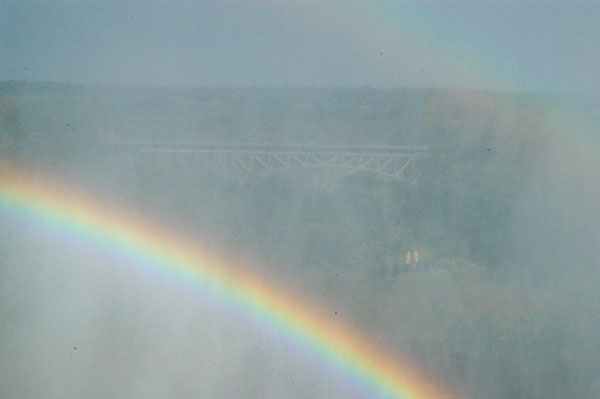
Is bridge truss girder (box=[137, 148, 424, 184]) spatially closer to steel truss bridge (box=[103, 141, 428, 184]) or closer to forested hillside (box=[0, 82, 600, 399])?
steel truss bridge (box=[103, 141, 428, 184])

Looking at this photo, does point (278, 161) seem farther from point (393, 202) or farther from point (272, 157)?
point (393, 202)

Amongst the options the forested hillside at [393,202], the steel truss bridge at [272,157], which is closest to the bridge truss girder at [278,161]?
the steel truss bridge at [272,157]

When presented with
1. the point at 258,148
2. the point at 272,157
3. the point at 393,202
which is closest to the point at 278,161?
the point at 272,157

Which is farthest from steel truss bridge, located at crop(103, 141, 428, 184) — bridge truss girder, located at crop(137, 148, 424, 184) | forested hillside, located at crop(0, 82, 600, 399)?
forested hillside, located at crop(0, 82, 600, 399)

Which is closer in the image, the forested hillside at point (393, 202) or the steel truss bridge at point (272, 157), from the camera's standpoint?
the forested hillside at point (393, 202)

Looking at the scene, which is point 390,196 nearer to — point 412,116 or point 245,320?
point 412,116

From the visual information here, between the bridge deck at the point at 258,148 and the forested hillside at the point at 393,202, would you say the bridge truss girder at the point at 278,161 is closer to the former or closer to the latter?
the bridge deck at the point at 258,148

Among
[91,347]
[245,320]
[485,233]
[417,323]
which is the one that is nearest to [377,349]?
[417,323]

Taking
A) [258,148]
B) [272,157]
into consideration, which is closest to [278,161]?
[272,157]
